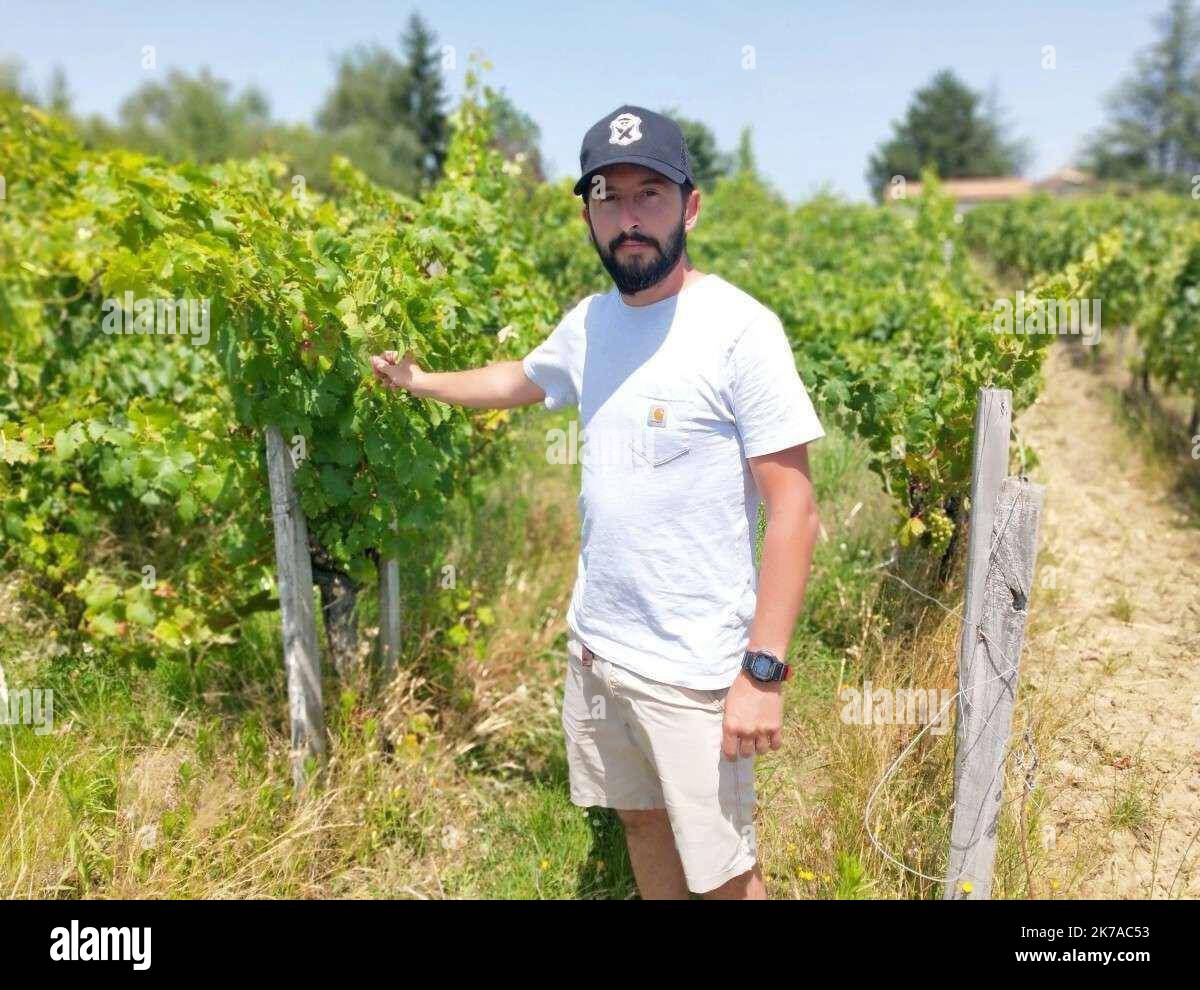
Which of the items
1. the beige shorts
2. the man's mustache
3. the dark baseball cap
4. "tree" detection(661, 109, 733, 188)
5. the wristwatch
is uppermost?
"tree" detection(661, 109, 733, 188)

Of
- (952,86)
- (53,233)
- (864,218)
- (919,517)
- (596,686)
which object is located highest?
(952,86)

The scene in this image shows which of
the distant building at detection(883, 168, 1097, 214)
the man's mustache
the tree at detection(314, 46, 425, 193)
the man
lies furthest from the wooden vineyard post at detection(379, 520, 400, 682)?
the distant building at detection(883, 168, 1097, 214)

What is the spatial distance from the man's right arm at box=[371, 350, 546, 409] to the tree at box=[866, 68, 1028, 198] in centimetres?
7355

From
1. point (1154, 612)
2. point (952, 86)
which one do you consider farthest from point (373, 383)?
point (952, 86)

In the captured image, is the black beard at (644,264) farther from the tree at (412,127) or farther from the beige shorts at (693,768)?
the tree at (412,127)

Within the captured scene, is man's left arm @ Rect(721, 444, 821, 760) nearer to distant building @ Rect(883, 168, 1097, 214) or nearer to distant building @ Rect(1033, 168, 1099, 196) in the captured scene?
distant building @ Rect(883, 168, 1097, 214)

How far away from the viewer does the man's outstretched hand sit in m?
2.53

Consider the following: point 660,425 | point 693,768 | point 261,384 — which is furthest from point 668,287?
point 261,384

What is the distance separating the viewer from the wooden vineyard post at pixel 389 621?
10.1 ft

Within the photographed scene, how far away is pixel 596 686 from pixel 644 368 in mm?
772

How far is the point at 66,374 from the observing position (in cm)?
405

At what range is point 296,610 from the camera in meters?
2.72

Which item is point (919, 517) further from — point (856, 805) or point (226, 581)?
point (226, 581)

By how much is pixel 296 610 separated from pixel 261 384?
0.67 meters
